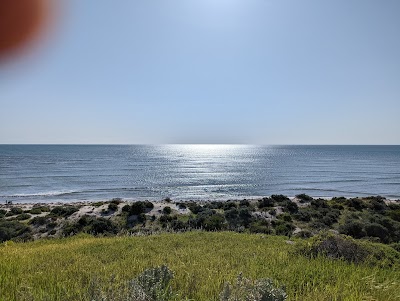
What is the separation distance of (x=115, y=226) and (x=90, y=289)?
21653 mm

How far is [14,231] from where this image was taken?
75.7 ft

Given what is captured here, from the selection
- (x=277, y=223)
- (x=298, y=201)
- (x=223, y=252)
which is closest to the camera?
(x=223, y=252)

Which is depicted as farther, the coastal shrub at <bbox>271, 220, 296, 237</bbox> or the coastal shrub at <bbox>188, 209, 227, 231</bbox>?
the coastal shrub at <bbox>188, 209, 227, 231</bbox>

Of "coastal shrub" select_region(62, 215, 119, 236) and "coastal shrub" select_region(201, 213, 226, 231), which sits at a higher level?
"coastal shrub" select_region(201, 213, 226, 231)

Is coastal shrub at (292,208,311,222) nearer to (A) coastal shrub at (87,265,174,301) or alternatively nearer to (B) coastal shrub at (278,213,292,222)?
(B) coastal shrub at (278,213,292,222)

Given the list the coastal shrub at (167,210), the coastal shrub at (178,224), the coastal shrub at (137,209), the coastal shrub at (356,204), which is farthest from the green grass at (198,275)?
the coastal shrub at (356,204)

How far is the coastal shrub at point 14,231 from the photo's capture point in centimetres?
2163

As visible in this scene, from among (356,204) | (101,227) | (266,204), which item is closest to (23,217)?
(101,227)

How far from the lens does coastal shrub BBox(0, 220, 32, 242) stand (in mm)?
21630

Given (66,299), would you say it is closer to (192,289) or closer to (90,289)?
(90,289)

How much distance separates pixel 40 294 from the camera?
445cm

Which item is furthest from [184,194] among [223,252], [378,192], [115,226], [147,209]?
[223,252]

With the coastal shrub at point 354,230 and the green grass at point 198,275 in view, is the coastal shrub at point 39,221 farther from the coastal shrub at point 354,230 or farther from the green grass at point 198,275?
the coastal shrub at point 354,230

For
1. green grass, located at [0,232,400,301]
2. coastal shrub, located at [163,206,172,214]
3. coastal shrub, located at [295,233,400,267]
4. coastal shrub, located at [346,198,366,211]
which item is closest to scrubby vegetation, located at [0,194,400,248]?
coastal shrub, located at [163,206,172,214]
